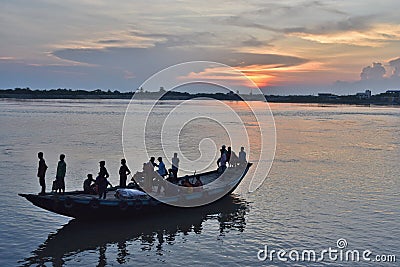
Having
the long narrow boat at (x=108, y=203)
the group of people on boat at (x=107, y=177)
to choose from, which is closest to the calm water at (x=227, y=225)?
the long narrow boat at (x=108, y=203)

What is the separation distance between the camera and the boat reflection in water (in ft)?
50.7

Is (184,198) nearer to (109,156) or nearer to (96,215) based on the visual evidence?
(96,215)

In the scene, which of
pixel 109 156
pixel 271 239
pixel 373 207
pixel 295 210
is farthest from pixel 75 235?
pixel 109 156

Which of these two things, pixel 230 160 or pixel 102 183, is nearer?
pixel 102 183

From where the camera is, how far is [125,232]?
17.5 meters

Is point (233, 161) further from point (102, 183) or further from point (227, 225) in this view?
point (102, 183)

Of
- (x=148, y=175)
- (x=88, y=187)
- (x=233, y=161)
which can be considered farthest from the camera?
(x=233, y=161)

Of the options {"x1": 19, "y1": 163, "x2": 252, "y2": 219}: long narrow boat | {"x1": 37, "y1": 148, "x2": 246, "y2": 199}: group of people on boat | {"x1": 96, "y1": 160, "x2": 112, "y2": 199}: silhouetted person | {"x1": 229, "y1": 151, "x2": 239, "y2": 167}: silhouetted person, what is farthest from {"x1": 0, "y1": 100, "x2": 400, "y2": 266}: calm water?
{"x1": 229, "y1": 151, "x2": 239, "y2": 167}: silhouetted person

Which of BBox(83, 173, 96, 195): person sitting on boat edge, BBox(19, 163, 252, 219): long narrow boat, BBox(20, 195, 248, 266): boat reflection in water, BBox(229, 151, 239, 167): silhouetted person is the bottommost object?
BBox(20, 195, 248, 266): boat reflection in water

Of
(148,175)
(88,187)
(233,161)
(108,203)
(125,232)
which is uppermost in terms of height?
(233,161)

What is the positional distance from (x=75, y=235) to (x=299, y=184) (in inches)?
536

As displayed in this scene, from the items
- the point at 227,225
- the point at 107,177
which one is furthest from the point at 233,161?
the point at 107,177

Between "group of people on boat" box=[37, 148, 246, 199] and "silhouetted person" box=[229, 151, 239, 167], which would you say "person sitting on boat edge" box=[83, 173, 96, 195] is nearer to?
"group of people on boat" box=[37, 148, 246, 199]

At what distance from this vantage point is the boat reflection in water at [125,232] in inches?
608
